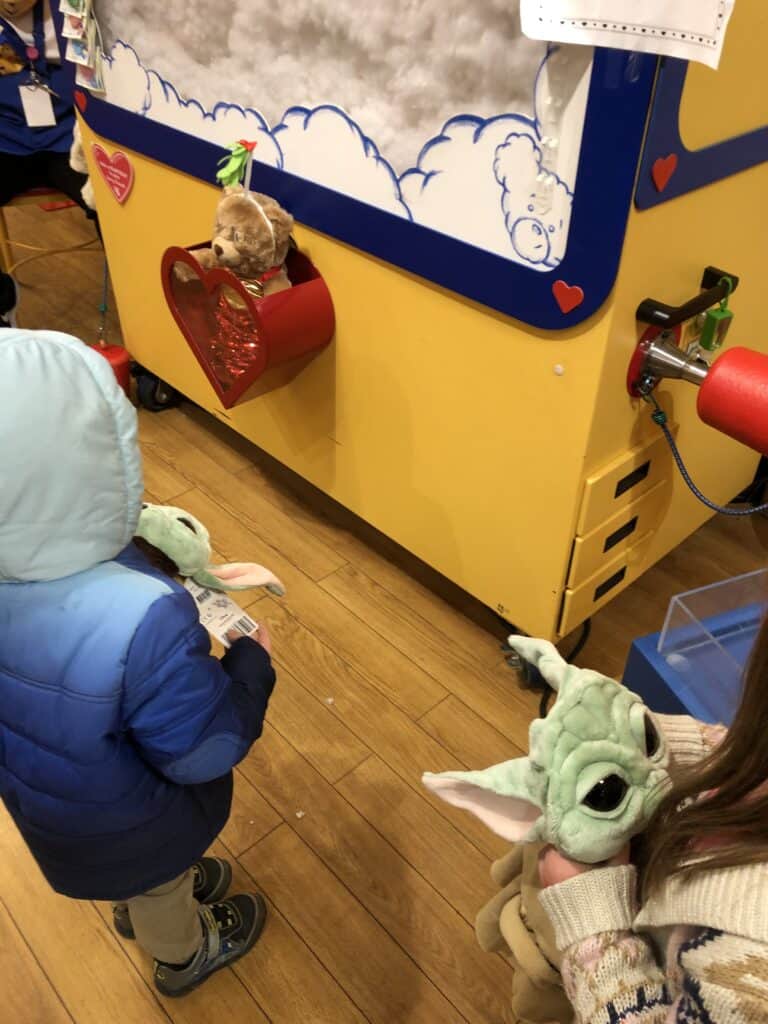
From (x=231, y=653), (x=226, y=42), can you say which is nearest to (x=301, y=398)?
(x=226, y=42)

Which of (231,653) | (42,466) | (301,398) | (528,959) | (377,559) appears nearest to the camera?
(42,466)

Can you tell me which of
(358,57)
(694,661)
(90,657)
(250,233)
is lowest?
(694,661)

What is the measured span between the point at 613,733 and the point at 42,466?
20.8 inches

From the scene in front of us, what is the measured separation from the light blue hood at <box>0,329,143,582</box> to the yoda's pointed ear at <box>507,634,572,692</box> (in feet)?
1.25

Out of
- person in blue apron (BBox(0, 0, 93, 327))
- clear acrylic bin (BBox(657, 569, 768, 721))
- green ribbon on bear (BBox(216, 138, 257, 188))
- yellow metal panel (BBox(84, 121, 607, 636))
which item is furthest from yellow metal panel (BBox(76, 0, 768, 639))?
person in blue apron (BBox(0, 0, 93, 327))

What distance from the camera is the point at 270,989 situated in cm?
116

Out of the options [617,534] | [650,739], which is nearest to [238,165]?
[617,534]

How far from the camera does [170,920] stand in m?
1.05

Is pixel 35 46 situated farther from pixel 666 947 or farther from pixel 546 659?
pixel 666 947

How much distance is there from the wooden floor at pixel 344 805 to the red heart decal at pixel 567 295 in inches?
29.9

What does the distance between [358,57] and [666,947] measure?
1.18 meters

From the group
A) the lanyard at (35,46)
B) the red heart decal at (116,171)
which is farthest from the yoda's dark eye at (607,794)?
the lanyard at (35,46)

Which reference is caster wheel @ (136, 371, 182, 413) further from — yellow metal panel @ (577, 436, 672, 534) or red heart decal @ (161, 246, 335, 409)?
yellow metal panel @ (577, 436, 672, 534)

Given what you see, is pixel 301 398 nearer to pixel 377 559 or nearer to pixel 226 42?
pixel 377 559
